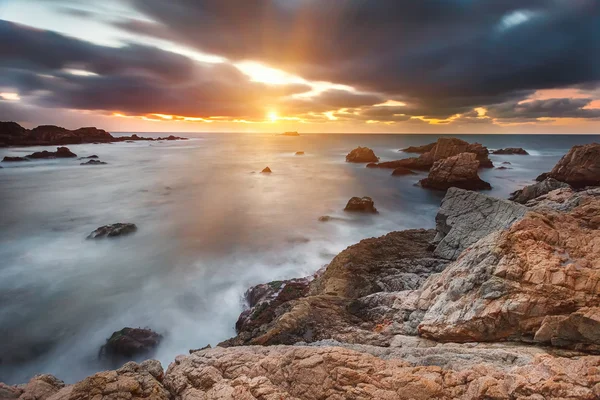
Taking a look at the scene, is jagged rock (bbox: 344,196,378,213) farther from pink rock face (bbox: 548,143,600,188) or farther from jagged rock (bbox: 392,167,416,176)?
pink rock face (bbox: 548,143,600,188)

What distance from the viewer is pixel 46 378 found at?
15.0ft

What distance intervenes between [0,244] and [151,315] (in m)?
13.1

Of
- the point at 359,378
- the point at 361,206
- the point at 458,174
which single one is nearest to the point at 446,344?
the point at 359,378

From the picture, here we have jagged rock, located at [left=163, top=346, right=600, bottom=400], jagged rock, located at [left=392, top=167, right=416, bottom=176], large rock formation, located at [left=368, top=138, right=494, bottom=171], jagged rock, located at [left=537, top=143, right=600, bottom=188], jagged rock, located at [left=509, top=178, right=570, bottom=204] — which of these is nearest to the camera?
jagged rock, located at [left=163, top=346, right=600, bottom=400]

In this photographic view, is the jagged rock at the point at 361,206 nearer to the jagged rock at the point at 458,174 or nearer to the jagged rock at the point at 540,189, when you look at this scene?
the jagged rock at the point at 540,189

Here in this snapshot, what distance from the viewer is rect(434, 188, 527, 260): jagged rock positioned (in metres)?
7.59

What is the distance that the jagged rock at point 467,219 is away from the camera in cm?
759

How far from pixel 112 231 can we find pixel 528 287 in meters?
19.2

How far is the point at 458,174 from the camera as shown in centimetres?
2844

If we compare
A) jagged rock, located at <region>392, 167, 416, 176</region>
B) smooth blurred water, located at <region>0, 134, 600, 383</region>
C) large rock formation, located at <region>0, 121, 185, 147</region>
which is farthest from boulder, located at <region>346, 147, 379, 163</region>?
large rock formation, located at <region>0, 121, 185, 147</region>

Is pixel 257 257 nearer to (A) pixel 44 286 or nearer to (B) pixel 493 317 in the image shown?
(A) pixel 44 286

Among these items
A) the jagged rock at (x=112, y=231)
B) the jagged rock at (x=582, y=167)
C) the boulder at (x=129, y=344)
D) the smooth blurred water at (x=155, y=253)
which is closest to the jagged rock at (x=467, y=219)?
the smooth blurred water at (x=155, y=253)

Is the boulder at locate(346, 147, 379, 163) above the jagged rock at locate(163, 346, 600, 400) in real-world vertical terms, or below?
above

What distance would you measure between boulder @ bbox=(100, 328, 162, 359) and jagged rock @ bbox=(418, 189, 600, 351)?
26.7 ft
